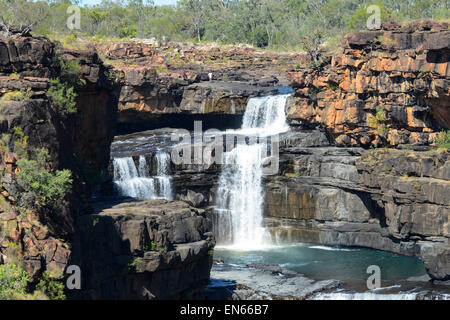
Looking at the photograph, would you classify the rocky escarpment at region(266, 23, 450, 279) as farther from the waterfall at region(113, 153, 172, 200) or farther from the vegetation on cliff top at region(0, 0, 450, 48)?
the vegetation on cliff top at region(0, 0, 450, 48)

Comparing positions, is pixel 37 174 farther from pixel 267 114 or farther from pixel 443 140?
pixel 267 114

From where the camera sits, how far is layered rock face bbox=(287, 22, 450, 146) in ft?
147

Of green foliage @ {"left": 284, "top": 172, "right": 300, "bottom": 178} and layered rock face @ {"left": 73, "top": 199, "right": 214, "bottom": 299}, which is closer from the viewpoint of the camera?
layered rock face @ {"left": 73, "top": 199, "right": 214, "bottom": 299}

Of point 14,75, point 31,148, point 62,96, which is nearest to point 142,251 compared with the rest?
point 31,148

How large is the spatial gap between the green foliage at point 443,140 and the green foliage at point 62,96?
2375cm

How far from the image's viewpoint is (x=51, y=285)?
2647cm

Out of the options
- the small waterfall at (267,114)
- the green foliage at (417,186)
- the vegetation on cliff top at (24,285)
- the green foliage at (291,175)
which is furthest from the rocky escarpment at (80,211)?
the small waterfall at (267,114)

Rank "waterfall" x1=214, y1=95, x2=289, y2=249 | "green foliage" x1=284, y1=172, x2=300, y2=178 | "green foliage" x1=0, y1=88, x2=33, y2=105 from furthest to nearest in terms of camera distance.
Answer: "green foliage" x1=284, y1=172, x2=300, y2=178, "waterfall" x1=214, y1=95, x2=289, y2=249, "green foliage" x1=0, y1=88, x2=33, y2=105

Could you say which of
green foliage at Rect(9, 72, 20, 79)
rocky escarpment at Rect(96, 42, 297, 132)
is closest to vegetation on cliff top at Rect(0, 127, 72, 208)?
green foliage at Rect(9, 72, 20, 79)

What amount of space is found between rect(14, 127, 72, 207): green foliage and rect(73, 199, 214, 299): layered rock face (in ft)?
8.65

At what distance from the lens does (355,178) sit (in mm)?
49125

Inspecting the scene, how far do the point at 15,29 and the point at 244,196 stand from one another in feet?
78.9

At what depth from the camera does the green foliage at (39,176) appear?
2678 centimetres

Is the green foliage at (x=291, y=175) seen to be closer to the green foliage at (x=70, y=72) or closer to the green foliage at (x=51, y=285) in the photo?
the green foliage at (x=70, y=72)
